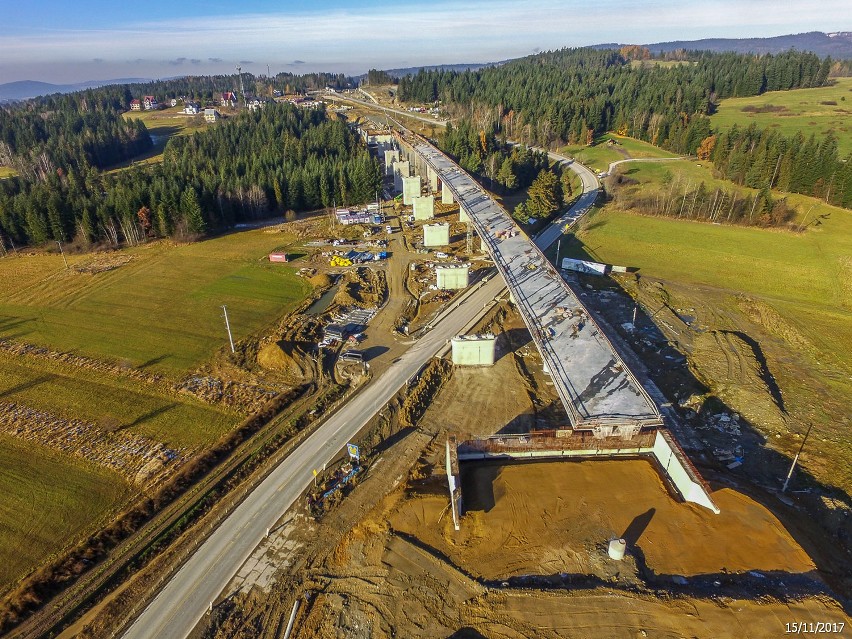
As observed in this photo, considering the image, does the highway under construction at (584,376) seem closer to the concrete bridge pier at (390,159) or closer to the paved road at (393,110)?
the concrete bridge pier at (390,159)

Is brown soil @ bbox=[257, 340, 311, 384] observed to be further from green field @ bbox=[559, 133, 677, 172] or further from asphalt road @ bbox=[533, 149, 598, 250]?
green field @ bbox=[559, 133, 677, 172]

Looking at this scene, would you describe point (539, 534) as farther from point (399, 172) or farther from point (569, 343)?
point (399, 172)

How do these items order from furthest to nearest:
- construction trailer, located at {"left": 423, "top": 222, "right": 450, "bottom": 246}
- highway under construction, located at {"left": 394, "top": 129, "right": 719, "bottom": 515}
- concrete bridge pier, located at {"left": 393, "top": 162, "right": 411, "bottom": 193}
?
concrete bridge pier, located at {"left": 393, "top": 162, "right": 411, "bottom": 193} → construction trailer, located at {"left": 423, "top": 222, "right": 450, "bottom": 246} → highway under construction, located at {"left": 394, "top": 129, "right": 719, "bottom": 515}

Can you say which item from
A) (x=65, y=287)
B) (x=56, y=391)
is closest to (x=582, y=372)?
(x=56, y=391)

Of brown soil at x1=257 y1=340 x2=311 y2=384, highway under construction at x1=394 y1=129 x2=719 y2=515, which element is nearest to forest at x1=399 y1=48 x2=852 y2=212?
highway under construction at x1=394 y1=129 x2=719 y2=515

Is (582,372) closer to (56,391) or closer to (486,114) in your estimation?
(56,391)

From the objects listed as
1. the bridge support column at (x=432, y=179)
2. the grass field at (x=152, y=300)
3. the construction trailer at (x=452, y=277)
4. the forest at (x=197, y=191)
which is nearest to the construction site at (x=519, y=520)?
the grass field at (x=152, y=300)
